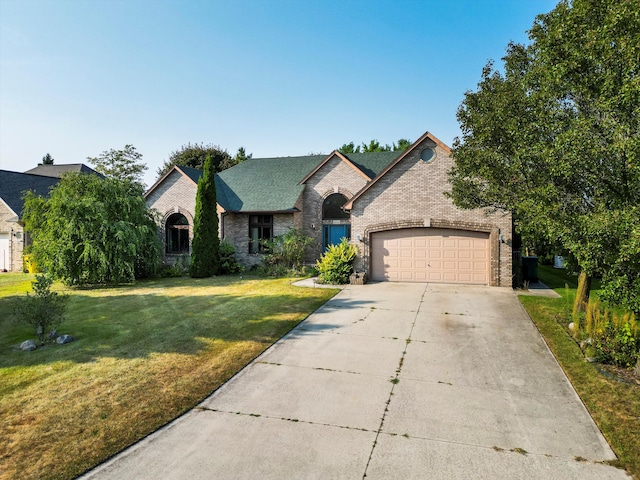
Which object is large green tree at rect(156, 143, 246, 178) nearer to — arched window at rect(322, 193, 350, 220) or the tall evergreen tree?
the tall evergreen tree

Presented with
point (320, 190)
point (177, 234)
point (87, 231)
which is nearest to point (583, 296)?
point (320, 190)

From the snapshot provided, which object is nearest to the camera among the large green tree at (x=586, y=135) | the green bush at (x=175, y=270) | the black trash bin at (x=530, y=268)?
the large green tree at (x=586, y=135)

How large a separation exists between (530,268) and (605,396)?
1200 cm

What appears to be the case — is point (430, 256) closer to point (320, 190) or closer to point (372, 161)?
point (320, 190)

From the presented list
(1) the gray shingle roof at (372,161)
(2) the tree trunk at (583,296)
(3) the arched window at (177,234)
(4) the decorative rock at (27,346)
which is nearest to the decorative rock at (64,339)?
(4) the decorative rock at (27,346)

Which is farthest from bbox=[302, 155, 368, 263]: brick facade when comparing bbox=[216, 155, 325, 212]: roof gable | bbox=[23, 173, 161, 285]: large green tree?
bbox=[23, 173, 161, 285]: large green tree

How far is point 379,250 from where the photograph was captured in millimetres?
16766

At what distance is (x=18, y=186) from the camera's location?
2492cm

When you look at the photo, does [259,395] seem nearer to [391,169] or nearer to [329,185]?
[391,169]

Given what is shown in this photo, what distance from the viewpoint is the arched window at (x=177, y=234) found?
2206 centimetres

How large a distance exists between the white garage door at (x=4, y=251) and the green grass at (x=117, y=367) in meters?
13.4

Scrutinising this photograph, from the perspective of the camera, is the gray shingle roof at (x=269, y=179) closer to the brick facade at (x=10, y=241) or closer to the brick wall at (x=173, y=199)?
the brick wall at (x=173, y=199)

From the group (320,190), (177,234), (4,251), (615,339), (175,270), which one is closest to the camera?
(615,339)

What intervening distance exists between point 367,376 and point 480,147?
7.53 m
